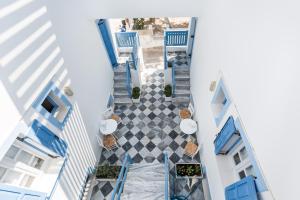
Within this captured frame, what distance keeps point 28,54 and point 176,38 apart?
215 inches

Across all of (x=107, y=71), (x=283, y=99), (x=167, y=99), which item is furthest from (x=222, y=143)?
(x=107, y=71)

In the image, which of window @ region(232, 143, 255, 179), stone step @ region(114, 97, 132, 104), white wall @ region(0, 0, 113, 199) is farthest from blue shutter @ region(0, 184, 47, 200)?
stone step @ region(114, 97, 132, 104)

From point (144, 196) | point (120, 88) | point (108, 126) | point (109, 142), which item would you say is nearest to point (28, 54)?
point (108, 126)

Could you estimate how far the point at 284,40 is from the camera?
6.37 feet

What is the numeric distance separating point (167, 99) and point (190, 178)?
286 centimetres

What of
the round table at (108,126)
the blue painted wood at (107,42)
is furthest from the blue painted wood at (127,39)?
the round table at (108,126)

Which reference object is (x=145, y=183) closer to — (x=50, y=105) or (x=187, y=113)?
(x=187, y=113)

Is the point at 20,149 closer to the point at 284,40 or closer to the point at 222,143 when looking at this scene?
the point at 222,143

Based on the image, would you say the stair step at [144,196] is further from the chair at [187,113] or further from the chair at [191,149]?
the chair at [187,113]

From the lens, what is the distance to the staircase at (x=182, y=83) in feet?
23.1

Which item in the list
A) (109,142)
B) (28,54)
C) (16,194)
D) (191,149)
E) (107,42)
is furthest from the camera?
(107,42)

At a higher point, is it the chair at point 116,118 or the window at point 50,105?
the chair at point 116,118

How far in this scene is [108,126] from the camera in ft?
20.3

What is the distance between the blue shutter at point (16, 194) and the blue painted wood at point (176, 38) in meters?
6.12
